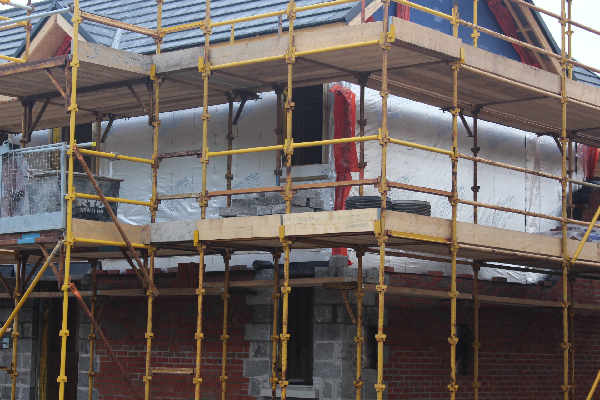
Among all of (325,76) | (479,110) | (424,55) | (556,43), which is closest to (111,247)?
(325,76)

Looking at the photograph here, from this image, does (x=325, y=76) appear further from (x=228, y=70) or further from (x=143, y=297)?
(x=143, y=297)

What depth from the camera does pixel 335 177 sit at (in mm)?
16250

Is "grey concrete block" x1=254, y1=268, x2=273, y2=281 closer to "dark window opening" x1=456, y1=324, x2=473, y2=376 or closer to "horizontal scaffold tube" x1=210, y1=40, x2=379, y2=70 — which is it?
"horizontal scaffold tube" x1=210, y1=40, x2=379, y2=70

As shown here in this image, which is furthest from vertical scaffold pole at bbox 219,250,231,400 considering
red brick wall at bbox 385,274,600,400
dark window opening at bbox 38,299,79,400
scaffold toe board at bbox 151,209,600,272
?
dark window opening at bbox 38,299,79,400

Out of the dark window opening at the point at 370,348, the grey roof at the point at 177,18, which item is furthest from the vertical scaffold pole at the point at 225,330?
the grey roof at the point at 177,18

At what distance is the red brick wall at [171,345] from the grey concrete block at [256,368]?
0.10 m

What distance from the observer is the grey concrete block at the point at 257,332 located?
52.9ft

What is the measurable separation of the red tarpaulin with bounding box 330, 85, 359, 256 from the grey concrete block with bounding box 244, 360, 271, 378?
2.45m

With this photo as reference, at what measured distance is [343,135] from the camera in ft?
53.4

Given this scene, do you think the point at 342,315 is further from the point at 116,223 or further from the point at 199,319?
the point at 116,223

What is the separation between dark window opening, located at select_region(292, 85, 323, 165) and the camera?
54.9 feet

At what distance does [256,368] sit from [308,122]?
3.72m

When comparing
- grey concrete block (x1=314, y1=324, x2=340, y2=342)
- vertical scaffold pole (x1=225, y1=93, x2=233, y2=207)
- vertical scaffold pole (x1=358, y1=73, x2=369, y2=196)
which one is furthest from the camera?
vertical scaffold pole (x1=225, y1=93, x2=233, y2=207)

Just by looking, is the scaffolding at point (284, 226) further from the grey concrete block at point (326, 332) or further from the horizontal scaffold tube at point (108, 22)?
the grey concrete block at point (326, 332)
